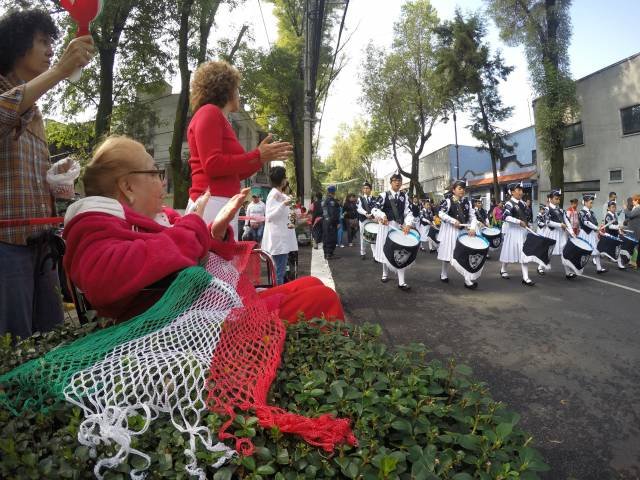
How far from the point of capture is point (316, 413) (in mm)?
1068

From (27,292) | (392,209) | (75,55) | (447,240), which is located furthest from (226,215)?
(392,209)

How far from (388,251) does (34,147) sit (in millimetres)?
5603

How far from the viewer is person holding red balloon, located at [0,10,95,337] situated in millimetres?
1923

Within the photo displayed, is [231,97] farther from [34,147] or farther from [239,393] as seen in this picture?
[239,393]

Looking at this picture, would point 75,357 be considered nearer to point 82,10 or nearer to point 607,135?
point 82,10

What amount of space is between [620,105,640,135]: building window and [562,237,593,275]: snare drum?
14.9 meters

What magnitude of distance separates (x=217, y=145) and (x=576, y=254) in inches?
317

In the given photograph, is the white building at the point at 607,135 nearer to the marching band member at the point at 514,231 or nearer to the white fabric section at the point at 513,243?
the marching band member at the point at 514,231

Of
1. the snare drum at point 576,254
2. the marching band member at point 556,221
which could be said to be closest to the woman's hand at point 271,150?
the snare drum at point 576,254

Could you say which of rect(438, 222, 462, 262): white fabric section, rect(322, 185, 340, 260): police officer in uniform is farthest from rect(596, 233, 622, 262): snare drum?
rect(322, 185, 340, 260): police officer in uniform

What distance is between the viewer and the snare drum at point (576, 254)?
8.25m

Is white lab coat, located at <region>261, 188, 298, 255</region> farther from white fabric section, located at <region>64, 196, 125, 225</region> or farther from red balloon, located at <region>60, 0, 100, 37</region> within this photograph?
white fabric section, located at <region>64, 196, 125, 225</region>

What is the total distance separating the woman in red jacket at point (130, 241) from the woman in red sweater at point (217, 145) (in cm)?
71

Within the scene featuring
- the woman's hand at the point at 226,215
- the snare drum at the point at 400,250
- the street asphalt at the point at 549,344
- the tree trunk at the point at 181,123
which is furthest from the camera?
the tree trunk at the point at 181,123
